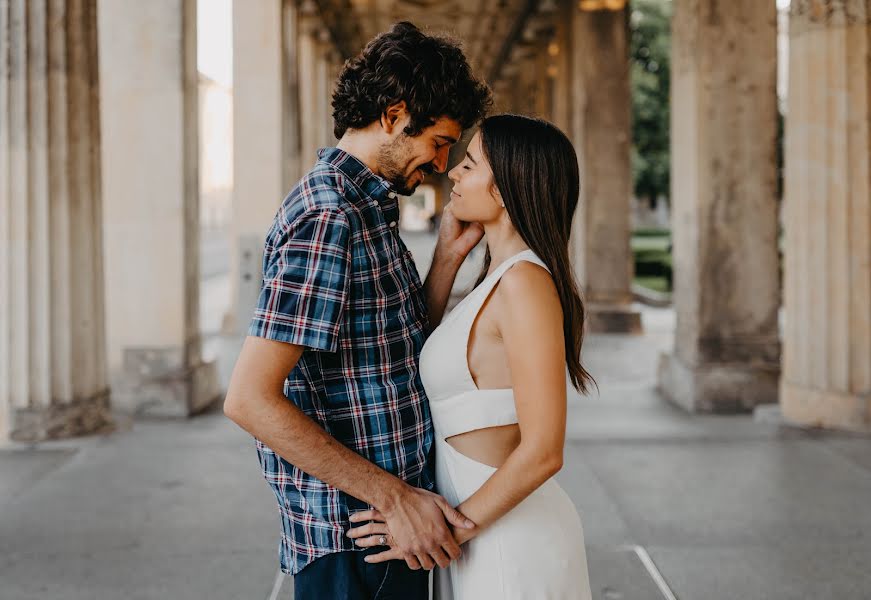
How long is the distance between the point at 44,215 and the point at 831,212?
6.43m

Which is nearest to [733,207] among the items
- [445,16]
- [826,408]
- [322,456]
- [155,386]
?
[826,408]

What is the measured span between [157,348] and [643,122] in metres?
31.1

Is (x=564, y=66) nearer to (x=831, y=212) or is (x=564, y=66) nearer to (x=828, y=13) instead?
(x=828, y=13)

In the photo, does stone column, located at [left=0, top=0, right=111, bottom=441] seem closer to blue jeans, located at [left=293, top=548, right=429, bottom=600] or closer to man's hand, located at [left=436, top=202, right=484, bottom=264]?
man's hand, located at [left=436, top=202, right=484, bottom=264]

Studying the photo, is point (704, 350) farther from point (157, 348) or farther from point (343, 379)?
point (343, 379)

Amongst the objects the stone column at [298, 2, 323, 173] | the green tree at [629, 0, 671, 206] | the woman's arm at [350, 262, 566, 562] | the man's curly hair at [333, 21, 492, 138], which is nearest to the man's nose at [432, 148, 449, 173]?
the man's curly hair at [333, 21, 492, 138]

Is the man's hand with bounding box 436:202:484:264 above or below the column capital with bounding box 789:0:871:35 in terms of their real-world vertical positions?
below

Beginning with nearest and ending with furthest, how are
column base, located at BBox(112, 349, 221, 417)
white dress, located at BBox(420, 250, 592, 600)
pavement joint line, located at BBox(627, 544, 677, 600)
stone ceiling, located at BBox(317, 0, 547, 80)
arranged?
white dress, located at BBox(420, 250, 592, 600) < pavement joint line, located at BBox(627, 544, 677, 600) < column base, located at BBox(112, 349, 221, 417) < stone ceiling, located at BBox(317, 0, 547, 80)

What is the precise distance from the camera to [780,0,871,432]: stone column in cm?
762

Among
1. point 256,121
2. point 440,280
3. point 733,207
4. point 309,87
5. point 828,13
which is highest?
point 309,87

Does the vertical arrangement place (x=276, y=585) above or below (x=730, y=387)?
below

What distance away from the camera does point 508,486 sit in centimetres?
212

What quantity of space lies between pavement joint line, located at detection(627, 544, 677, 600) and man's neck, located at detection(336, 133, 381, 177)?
2775mm

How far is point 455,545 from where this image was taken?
216 centimetres
